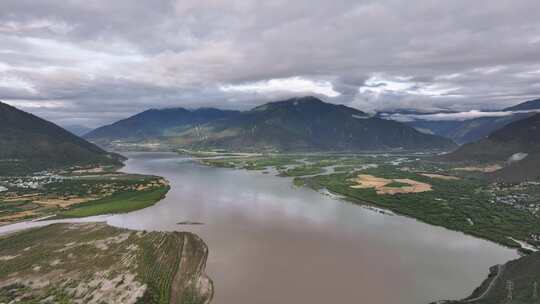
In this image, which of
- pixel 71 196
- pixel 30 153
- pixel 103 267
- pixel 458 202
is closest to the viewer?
pixel 103 267

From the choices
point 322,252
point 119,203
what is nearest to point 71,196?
point 119,203

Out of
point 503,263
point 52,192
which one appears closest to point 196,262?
point 503,263

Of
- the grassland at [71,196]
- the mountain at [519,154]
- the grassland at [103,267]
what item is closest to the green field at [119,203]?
the grassland at [71,196]

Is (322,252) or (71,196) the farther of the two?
(71,196)

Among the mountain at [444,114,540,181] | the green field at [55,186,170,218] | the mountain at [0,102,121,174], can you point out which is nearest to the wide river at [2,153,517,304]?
the green field at [55,186,170,218]

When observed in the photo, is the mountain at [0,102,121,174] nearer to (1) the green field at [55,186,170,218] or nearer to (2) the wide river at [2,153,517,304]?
(1) the green field at [55,186,170,218]

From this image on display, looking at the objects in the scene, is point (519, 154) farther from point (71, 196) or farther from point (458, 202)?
point (71, 196)
